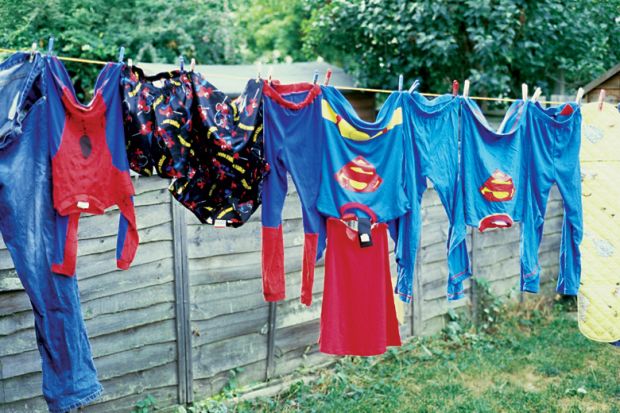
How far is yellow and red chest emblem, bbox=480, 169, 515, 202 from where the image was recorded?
3.65 meters

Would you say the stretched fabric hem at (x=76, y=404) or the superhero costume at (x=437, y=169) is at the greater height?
the superhero costume at (x=437, y=169)

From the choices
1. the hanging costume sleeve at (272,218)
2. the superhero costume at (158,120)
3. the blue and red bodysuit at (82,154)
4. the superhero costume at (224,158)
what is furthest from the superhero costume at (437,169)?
the blue and red bodysuit at (82,154)

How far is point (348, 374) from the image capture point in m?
4.92

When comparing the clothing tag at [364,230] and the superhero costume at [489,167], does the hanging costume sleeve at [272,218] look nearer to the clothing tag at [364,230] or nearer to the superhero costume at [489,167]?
the clothing tag at [364,230]

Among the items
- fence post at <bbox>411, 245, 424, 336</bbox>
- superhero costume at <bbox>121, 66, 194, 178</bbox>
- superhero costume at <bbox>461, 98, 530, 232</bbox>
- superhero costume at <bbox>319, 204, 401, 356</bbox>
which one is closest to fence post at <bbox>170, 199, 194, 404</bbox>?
superhero costume at <bbox>319, 204, 401, 356</bbox>

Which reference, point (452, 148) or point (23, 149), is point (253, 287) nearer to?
point (452, 148)

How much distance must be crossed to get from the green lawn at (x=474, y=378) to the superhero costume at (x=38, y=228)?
58.4 inches

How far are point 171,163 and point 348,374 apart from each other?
2686 millimetres

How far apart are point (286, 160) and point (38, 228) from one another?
42.7 inches

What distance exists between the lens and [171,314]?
13.0ft

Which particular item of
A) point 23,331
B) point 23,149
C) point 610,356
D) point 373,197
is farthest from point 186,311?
point 610,356

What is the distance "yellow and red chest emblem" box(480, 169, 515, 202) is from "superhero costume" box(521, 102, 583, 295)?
0.20m

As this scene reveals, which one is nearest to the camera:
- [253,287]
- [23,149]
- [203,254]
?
[23,149]

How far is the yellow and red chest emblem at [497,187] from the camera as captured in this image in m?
3.65
